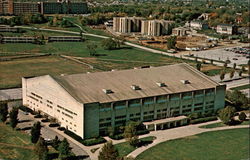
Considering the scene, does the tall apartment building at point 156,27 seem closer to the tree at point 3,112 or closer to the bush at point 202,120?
the bush at point 202,120

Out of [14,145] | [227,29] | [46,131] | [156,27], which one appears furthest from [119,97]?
[227,29]

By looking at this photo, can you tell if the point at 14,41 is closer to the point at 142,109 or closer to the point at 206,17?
the point at 142,109

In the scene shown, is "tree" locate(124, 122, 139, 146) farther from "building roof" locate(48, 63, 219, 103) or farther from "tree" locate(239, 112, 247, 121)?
"tree" locate(239, 112, 247, 121)

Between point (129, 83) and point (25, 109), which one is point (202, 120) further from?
point (25, 109)

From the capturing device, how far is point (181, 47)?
2016 inches

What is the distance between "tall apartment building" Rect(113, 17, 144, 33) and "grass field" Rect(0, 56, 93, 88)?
2233 cm

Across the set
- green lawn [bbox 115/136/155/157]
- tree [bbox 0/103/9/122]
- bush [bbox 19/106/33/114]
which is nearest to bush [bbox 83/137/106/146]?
green lawn [bbox 115/136/155/157]

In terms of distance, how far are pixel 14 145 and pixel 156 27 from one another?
4453cm

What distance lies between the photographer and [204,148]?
17.6 m

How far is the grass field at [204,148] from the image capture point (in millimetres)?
16391

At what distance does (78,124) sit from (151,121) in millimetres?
4470

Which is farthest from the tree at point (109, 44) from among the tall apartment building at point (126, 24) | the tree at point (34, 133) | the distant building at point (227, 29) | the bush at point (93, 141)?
the tree at point (34, 133)

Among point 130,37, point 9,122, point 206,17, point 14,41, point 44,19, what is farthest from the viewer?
point 206,17

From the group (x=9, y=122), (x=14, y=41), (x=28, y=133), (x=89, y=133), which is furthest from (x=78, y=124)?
(x=14, y=41)
